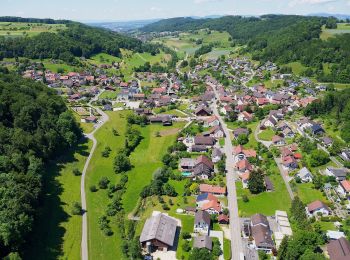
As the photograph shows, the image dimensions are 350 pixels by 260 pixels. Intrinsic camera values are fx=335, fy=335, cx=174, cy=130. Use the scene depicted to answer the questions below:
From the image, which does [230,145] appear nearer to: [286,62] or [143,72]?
[286,62]

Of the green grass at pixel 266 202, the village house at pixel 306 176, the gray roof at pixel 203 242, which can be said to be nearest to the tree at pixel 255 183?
the green grass at pixel 266 202

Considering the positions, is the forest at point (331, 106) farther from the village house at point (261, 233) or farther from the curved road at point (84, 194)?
the curved road at point (84, 194)

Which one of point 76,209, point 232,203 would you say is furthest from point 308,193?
point 76,209

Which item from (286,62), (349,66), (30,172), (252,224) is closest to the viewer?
(252,224)

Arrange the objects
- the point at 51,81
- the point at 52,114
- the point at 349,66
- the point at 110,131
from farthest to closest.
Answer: the point at 51,81 < the point at 349,66 < the point at 110,131 < the point at 52,114

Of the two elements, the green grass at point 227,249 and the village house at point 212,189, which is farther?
the village house at point 212,189

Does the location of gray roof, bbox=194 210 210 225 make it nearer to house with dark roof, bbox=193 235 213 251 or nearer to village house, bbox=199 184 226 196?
house with dark roof, bbox=193 235 213 251

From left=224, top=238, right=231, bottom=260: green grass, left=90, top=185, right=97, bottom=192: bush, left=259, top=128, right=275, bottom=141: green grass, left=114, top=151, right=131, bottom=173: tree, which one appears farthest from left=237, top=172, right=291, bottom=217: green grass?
left=90, top=185, right=97, bottom=192: bush

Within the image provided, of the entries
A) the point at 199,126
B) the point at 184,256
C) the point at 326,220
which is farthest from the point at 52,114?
the point at 326,220
